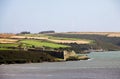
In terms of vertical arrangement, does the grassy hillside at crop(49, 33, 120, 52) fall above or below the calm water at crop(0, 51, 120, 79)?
below

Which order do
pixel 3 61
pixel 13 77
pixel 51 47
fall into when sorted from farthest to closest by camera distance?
pixel 51 47 → pixel 3 61 → pixel 13 77

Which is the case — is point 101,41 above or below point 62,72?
below

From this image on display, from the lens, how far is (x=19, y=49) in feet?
242

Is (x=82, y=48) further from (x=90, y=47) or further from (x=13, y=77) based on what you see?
(x=13, y=77)

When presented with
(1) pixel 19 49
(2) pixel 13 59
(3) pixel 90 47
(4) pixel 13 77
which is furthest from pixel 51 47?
(4) pixel 13 77

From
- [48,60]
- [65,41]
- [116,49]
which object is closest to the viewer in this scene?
[48,60]

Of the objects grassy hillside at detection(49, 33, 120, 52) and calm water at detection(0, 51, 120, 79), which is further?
grassy hillside at detection(49, 33, 120, 52)

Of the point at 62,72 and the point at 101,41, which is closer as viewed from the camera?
the point at 62,72

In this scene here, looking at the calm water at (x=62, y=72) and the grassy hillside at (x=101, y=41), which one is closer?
the calm water at (x=62, y=72)

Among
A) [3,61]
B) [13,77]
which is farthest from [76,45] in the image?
[13,77]

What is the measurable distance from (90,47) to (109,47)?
43.0 ft

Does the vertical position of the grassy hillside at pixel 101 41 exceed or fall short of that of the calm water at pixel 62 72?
it falls short

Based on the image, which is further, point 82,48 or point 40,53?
point 82,48

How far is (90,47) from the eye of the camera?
118 metres
